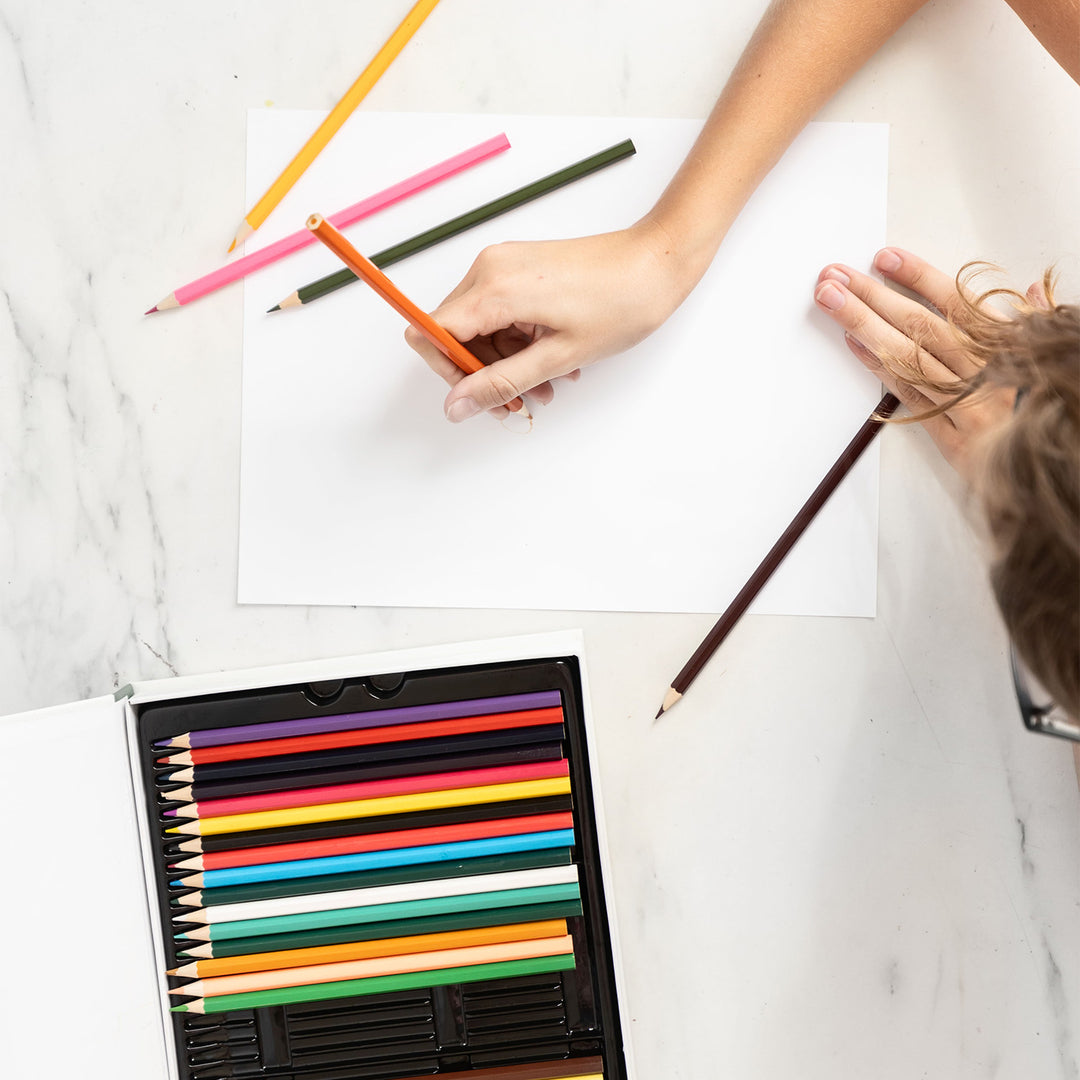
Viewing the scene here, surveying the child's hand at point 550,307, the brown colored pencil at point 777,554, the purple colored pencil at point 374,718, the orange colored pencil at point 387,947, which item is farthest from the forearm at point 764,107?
the orange colored pencil at point 387,947

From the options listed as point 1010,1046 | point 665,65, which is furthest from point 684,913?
point 665,65

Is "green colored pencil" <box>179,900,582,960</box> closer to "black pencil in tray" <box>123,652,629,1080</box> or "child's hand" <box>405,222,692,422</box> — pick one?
"black pencil in tray" <box>123,652,629,1080</box>

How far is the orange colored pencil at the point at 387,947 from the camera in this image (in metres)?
0.44

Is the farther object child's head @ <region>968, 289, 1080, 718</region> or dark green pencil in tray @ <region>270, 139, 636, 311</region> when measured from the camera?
dark green pencil in tray @ <region>270, 139, 636, 311</region>

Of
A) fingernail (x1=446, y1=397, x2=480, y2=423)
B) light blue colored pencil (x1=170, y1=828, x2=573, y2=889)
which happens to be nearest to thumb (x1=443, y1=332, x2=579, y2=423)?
fingernail (x1=446, y1=397, x2=480, y2=423)

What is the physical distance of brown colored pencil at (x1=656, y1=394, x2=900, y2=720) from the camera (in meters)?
0.48

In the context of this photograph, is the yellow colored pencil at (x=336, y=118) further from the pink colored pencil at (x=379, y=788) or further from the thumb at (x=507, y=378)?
the pink colored pencil at (x=379, y=788)

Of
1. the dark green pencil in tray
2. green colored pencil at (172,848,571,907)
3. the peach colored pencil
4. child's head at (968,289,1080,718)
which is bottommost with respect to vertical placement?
the peach colored pencil

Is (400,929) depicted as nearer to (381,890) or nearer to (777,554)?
(381,890)

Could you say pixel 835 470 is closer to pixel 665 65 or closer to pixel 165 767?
pixel 665 65

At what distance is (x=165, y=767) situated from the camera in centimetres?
44

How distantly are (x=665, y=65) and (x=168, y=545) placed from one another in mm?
379

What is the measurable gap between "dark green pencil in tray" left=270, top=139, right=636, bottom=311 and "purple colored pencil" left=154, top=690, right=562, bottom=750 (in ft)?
0.72

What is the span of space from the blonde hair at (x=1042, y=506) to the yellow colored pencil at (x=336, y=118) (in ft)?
1.15
